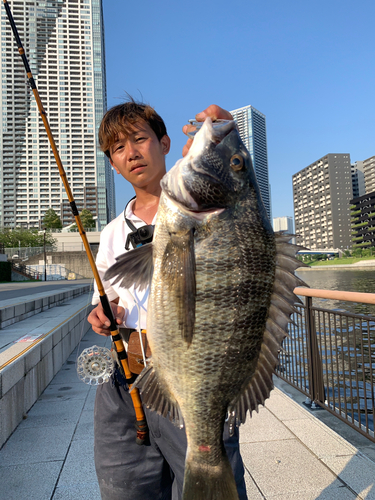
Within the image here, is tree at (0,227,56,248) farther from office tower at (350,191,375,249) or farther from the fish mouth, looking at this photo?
office tower at (350,191,375,249)

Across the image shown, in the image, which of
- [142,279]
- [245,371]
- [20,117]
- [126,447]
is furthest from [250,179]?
[20,117]

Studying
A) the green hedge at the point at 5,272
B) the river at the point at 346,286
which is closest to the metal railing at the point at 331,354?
the river at the point at 346,286

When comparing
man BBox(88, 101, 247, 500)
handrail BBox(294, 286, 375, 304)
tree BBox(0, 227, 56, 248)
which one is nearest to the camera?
man BBox(88, 101, 247, 500)

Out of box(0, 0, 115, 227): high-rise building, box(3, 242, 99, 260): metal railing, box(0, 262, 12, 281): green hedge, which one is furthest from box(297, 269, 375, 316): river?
box(0, 0, 115, 227): high-rise building

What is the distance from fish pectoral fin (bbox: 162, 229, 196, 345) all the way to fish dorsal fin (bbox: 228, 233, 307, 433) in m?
0.34

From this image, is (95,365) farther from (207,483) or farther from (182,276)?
(182,276)

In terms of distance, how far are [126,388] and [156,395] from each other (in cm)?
51

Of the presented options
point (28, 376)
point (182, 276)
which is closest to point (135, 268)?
point (182, 276)

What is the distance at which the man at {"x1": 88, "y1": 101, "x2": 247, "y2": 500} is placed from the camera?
167 centimetres

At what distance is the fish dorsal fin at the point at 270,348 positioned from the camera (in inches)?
54.8

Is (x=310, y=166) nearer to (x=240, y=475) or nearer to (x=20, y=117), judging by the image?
(x=20, y=117)

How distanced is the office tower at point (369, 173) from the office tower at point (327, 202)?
Result: 16887mm

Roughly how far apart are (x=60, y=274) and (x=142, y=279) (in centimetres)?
5105

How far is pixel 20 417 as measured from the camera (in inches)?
169
